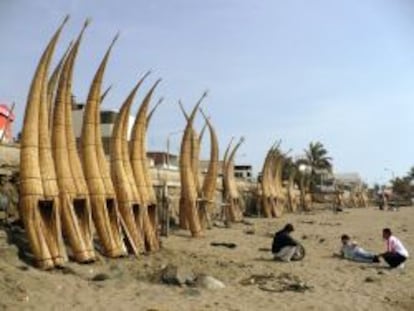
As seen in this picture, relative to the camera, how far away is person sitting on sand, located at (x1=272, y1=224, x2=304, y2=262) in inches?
633

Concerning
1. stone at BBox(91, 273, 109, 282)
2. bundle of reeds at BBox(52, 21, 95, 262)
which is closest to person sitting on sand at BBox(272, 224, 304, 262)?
bundle of reeds at BBox(52, 21, 95, 262)

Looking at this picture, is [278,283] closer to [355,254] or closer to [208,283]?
[208,283]

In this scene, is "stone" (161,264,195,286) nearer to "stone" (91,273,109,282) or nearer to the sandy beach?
the sandy beach

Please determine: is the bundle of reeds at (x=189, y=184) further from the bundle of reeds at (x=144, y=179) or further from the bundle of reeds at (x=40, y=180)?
the bundle of reeds at (x=40, y=180)

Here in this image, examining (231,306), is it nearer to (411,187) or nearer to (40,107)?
(40,107)

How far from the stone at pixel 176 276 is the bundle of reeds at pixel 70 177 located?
6.72 ft

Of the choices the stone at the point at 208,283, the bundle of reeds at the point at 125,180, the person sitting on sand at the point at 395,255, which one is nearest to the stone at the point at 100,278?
the stone at the point at 208,283

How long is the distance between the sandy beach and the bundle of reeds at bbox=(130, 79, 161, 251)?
0.68 metres

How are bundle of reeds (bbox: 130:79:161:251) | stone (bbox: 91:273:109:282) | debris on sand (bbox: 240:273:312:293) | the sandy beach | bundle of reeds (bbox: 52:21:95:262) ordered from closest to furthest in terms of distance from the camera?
the sandy beach, stone (bbox: 91:273:109:282), debris on sand (bbox: 240:273:312:293), bundle of reeds (bbox: 52:21:95:262), bundle of reeds (bbox: 130:79:161:251)

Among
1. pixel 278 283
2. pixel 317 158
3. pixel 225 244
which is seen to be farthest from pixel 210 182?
pixel 317 158

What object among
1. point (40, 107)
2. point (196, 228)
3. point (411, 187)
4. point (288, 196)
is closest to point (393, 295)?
point (40, 107)

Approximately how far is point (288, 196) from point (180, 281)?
39.3 metres

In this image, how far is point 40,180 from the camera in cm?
1277

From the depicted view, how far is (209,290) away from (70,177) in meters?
4.20
